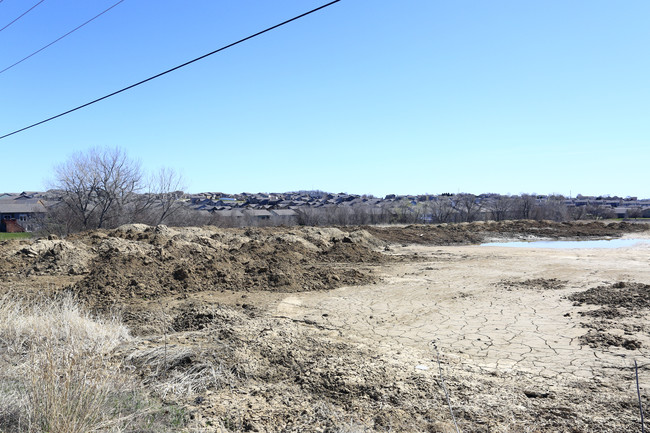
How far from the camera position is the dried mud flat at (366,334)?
505 centimetres

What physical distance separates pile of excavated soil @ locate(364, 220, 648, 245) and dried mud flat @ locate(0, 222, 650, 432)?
12585 mm

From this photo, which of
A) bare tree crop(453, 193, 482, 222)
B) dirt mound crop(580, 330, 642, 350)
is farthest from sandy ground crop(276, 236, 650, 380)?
bare tree crop(453, 193, 482, 222)

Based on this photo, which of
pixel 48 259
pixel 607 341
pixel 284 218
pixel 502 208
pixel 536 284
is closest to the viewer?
pixel 607 341

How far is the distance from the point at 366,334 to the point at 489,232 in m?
29.1

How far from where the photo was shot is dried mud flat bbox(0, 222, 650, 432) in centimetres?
505

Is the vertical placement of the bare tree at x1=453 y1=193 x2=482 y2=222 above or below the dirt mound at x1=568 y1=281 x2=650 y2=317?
above

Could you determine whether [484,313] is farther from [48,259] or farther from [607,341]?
[48,259]

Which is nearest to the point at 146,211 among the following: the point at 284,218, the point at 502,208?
the point at 284,218

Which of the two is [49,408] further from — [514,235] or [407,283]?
[514,235]

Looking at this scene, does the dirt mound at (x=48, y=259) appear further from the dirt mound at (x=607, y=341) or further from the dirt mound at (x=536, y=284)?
the dirt mound at (x=607, y=341)

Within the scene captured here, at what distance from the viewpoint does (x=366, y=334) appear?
28.4 ft

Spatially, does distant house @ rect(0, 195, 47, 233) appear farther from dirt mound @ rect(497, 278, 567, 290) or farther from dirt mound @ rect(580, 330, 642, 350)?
dirt mound @ rect(580, 330, 642, 350)

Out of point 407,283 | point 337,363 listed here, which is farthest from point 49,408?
point 407,283

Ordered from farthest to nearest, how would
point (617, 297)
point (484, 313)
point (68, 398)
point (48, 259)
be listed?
point (48, 259)
point (617, 297)
point (484, 313)
point (68, 398)
